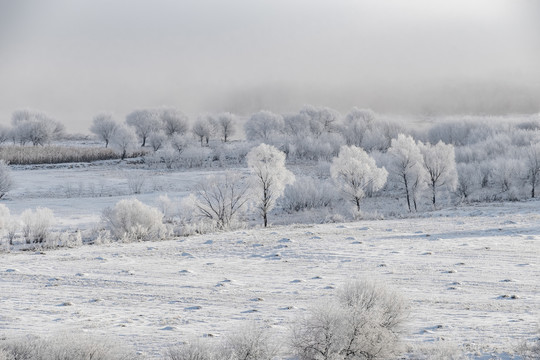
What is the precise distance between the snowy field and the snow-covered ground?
0.04 meters

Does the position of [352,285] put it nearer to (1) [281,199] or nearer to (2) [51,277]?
(2) [51,277]

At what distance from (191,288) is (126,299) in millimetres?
1848

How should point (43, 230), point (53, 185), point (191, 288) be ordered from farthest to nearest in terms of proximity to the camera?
point (53, 185) → point (43, 230) → point (191, 288)

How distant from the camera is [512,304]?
13.4m

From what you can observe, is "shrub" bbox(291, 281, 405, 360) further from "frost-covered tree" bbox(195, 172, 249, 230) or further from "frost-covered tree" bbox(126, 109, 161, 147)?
"frost-covered tree" bbox(126, 109, 161, 147)

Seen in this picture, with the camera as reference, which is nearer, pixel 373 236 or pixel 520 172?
pixel 373 236

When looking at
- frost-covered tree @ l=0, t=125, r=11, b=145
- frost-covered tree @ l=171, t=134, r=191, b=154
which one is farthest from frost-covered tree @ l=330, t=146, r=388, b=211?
frost-covered tree @ l=0, t=125, r=11, b=145

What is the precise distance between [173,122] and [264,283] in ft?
346

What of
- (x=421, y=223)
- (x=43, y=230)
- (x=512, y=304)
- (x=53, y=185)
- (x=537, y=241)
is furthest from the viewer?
(x=53, y=185)

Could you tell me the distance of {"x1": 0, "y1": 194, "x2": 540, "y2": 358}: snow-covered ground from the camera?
444 inches

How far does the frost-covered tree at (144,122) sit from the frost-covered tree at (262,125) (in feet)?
62.6

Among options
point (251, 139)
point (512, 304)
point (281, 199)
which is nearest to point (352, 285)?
point (512, 304)

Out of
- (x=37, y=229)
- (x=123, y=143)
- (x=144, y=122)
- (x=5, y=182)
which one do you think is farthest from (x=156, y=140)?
(x=37, y=229)

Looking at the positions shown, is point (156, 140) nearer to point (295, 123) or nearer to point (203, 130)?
point (203, 130)
